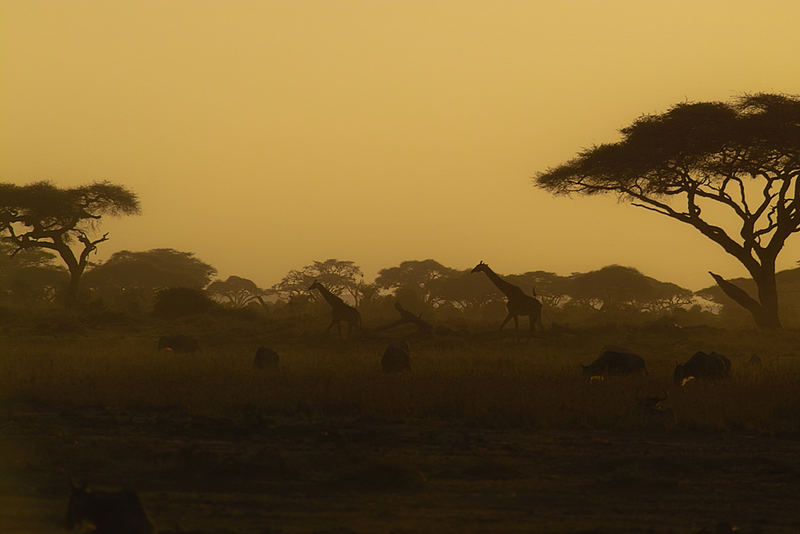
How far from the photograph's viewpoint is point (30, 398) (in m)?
15.3

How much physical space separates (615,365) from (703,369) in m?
1.43

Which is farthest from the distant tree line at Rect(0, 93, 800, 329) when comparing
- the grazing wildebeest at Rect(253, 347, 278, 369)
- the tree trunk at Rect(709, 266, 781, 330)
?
the grazing wildebeest at Rect(253, 347, 278, 369)

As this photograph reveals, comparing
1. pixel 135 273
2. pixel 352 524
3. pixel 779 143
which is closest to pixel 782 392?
pixel 352 524

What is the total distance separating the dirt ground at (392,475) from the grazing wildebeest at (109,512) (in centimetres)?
42

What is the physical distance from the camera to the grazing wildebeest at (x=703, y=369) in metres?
17.3

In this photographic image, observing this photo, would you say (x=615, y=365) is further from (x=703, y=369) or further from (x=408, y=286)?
(x=408, y=286)

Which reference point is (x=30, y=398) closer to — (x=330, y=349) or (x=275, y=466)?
(x=275, y=466)

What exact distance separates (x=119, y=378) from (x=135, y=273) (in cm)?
4972

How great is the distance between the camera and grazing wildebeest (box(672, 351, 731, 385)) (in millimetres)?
17328

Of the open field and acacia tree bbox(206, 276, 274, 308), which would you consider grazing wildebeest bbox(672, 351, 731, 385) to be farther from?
acacia tree bbox(206, 276, 274, 308)

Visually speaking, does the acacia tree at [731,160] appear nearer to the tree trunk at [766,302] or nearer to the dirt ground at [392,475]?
the tree trunk at [766,302]

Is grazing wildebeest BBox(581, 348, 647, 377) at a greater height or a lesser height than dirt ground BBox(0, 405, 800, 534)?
greater

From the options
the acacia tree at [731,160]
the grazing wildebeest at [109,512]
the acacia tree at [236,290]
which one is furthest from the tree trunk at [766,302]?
the acacia tree at [236,290]

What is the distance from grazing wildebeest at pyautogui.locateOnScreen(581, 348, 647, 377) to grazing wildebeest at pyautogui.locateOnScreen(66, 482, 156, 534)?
38.4 feet
